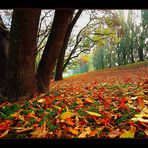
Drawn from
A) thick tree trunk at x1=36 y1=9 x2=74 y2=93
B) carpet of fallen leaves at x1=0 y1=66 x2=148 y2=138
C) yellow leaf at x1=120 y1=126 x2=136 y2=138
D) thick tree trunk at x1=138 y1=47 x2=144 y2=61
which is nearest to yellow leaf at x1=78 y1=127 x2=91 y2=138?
carpet of fallen leaves at x1=0 y1=66 x2=148 y2=138

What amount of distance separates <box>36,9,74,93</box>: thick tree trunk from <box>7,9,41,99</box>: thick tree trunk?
63 cm

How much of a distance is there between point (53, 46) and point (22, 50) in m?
0.97

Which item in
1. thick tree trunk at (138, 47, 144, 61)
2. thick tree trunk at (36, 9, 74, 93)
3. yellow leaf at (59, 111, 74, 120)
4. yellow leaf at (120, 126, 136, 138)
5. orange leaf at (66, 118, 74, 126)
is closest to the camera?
yellow leaf at (120, 126, 136, 138)

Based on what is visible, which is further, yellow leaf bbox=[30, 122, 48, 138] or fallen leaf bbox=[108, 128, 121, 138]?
yellow leaf bbox=[30, 122, 48, 138]

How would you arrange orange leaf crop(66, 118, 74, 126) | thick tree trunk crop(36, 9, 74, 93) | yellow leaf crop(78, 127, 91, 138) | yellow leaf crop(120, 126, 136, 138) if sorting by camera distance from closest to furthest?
yellow leaf crop(120, 126, 136, 138) < yellow leaf crop(78, 127, 91, 138) < orange leaf crop(66, 118, 74, 126) < thick tree trunk crop(36, 9, 74, 93)

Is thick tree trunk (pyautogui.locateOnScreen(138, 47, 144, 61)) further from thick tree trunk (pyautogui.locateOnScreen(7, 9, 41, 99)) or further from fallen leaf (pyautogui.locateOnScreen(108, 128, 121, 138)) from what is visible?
fallen leaf (pyautogui.locateOnScreen(108, 128, 121, 138))

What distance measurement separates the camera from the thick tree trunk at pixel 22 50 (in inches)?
163

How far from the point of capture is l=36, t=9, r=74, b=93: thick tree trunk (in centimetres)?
484

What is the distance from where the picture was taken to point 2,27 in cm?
490

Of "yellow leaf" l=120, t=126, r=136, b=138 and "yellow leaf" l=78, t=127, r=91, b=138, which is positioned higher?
"yellow leaf" l=120, t=126, r=136, b=138

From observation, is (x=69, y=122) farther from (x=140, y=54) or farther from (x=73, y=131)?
(x=140, y=54)

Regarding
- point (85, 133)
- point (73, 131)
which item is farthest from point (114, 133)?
point (73, 131)

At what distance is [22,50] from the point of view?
4234 millimetres
